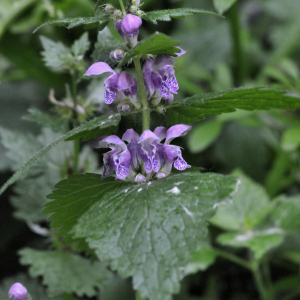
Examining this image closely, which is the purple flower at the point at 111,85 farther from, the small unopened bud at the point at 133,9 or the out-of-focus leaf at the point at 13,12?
the out-of-focus leaf at the point at 13,12

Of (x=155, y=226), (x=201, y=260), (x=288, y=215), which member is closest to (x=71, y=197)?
(x=155, y=226)

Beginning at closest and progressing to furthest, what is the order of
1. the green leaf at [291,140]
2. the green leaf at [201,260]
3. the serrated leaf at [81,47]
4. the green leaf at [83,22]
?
the green leaf at [83,22] < the serrated leaf at [81,47] < the green leaf at [201,260] < the green leaf at [291,140]

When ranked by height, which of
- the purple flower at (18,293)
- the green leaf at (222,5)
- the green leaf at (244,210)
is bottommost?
the green leaf at (244,210)

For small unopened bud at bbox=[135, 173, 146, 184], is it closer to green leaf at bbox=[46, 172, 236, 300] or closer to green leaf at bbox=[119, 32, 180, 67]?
green leaf at bbox=[46, 172, 236, 300]

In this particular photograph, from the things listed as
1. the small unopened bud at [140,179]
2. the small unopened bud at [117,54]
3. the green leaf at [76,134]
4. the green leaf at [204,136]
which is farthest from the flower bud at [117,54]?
the green leaf at [204,136]

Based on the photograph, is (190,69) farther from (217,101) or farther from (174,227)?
(174,227)

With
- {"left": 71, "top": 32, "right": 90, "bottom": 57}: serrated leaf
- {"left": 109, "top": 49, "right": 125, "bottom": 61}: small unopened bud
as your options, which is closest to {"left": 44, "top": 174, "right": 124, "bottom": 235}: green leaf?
{"left": 109, "top": 49, "right": 125, "bottom": 61}: small unopened bud

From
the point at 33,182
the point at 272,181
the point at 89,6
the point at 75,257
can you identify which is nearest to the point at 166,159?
the point at 75,257

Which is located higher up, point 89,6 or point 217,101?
point 89,6
